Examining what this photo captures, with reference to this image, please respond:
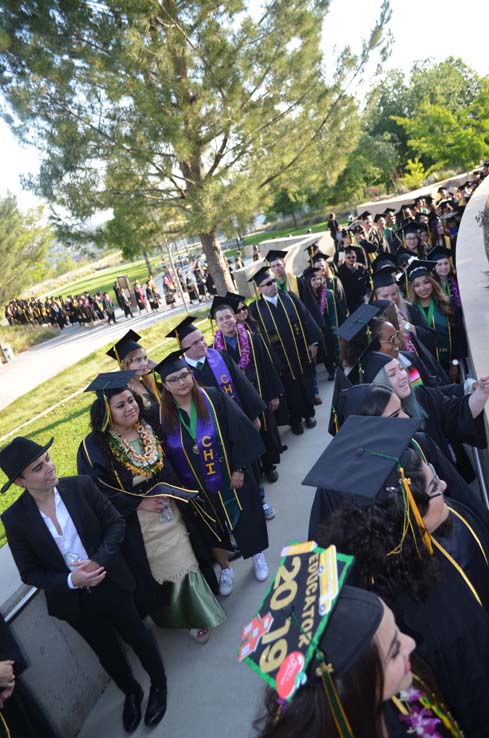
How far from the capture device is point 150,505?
3213mm

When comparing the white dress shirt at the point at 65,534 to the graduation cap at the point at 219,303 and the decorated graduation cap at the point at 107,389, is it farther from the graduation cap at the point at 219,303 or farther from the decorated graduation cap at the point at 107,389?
the graduation cap at the point at 219,303

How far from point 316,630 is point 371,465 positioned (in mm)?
831

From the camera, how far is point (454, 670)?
1747mm

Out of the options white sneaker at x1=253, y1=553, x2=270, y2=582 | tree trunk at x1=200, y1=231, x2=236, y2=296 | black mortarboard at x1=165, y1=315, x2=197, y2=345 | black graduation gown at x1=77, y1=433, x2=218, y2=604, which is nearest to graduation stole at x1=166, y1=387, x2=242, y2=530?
black graduation gown at x1=77, y1=433, x2=218, y2=604

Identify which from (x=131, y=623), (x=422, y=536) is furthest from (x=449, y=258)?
(x=131, y=623)

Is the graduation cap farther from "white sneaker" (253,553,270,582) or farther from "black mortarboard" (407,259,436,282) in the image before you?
"white sneaker" (253,553,270,582)

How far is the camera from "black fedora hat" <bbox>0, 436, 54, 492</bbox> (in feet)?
8.37

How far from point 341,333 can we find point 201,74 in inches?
347

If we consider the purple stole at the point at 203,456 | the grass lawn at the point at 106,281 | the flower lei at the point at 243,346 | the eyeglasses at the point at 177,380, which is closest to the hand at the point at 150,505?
the purple stole at the point at 203,456

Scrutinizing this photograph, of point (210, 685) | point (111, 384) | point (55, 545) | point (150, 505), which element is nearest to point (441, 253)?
point (111, 384)

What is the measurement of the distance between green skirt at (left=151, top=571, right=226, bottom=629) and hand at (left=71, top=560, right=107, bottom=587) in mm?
866

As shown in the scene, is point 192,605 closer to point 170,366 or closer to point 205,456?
point 205,456

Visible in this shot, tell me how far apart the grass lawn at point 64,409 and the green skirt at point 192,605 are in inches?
103

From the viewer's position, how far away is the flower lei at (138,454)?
3211 millimetres
